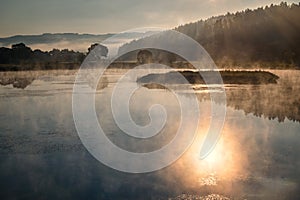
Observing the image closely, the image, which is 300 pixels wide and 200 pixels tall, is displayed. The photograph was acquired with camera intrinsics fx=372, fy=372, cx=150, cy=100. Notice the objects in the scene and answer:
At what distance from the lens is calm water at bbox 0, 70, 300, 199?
13.8 m

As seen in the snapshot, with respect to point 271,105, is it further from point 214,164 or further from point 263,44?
point 263,44

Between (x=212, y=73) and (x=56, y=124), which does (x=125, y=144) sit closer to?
(x=56, y=124)

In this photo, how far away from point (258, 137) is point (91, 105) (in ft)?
57.5

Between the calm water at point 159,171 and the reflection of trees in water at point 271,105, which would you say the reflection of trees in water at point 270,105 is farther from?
the calm water at point 159,171

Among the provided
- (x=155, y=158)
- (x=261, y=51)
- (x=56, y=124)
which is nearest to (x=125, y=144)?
(x=155, y=158)

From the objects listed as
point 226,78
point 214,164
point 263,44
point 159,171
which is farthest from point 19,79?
point 263,44

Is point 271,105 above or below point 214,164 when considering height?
above

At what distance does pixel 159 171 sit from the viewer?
16.2 m

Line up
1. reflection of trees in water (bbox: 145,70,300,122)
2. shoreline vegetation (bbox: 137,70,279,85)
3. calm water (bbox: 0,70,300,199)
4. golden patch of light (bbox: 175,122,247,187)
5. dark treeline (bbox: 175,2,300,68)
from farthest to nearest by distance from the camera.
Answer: dark treeline (bbox: 175,2,300,68)
shoreline vegetation (bbox: 137,70,279,85)
reflection of trees in water (bbox: 145,70,300,122)
golden patch of light (bbox: 175,122,247,187)
calm water (bbox: 0,70,300,199)

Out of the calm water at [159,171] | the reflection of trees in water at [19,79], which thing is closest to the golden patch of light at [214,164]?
the calm water at [159,171]

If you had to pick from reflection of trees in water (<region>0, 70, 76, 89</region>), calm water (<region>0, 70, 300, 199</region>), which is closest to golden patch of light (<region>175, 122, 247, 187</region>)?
calm water (<region>0, 70, 300, 199</region>)

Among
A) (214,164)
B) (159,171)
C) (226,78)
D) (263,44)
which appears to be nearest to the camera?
(159,171)

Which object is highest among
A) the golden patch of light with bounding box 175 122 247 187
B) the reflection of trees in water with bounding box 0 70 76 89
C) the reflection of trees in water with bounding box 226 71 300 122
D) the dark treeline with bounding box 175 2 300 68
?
the dark treeline with bounding box 175 2 300 68

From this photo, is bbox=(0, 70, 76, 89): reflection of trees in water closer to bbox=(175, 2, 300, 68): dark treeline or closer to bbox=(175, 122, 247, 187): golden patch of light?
bbox=(175, 122, 247, 187): golden patch of light
